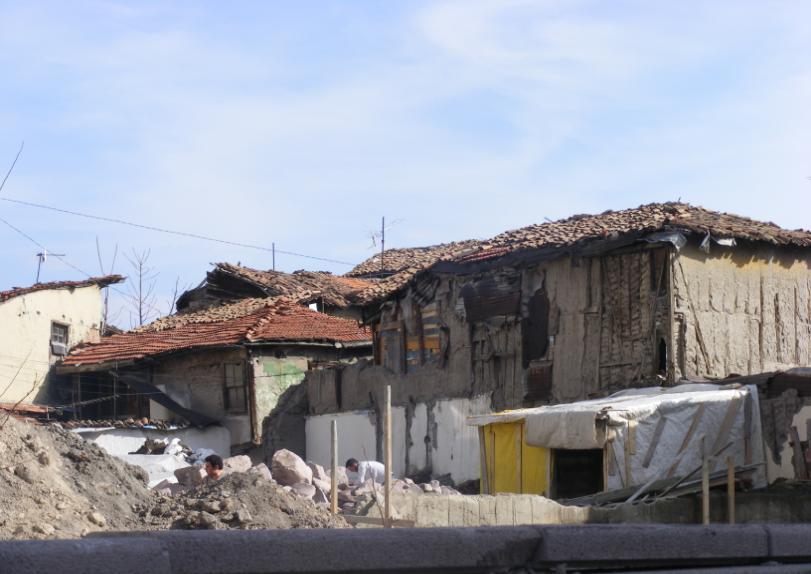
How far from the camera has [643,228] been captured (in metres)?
20.5

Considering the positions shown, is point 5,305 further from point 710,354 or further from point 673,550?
point 673,550

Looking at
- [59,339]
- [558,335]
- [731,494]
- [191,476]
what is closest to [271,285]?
[59,339]

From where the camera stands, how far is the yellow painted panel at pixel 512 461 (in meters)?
18.2

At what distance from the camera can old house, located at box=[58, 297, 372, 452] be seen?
93.8ft

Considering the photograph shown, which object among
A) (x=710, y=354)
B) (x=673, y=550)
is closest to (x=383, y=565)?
(x=673, y=550)

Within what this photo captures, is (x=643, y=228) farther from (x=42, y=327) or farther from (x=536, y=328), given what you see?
(x=42, y=327)

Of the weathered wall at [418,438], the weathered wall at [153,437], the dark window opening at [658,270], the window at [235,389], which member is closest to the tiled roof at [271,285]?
the window at [235,389]

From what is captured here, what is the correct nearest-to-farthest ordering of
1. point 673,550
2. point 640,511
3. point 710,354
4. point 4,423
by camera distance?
point 673,550 → point 4,423 → point 640,511 → point 710,354

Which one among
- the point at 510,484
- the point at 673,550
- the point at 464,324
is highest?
the point at 464,324

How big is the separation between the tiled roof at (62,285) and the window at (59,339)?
1.12m

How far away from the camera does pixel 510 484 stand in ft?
62.3

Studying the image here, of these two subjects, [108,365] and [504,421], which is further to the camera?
[108,365]

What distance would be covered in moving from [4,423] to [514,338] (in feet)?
45.6

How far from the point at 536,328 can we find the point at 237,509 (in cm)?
1350
